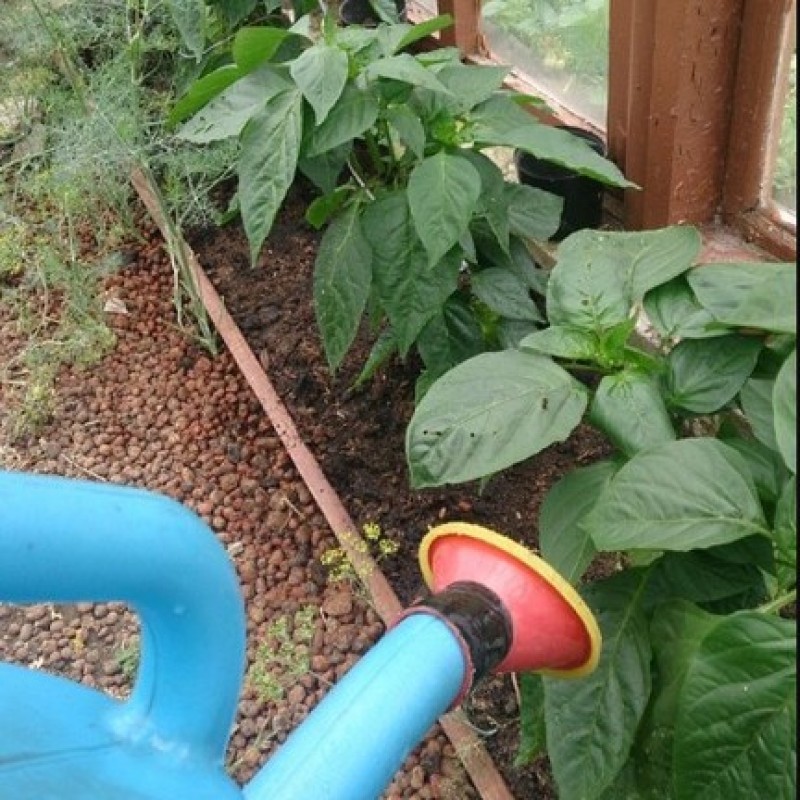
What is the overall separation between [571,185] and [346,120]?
534 millimetres

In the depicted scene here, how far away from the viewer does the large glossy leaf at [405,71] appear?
118cm

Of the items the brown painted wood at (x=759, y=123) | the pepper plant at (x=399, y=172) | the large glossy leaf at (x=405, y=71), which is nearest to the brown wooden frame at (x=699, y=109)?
the brown painted wood at (x=759, y=123)

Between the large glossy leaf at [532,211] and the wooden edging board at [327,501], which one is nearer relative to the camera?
the wooden edging board at [327,501]

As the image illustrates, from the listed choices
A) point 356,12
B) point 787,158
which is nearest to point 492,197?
point 787,158

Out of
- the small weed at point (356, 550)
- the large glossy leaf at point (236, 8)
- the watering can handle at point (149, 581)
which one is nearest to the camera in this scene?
the watering can handle at point (149, 581)

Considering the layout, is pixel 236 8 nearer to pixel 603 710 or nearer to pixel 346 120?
pixel 346 120

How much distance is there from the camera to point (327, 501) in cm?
160

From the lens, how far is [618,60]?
5.20 ft

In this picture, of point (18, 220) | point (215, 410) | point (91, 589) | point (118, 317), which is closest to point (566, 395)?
point (91, 589)

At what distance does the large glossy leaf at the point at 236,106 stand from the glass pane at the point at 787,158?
2.24 ft

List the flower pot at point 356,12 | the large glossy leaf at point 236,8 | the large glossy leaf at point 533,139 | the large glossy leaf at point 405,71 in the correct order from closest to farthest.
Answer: the large glossy leaf at point 405,71, the large glossy leaf at point 533,139, the large glossy leaf at point 236,8, the flower pot at point 356,12

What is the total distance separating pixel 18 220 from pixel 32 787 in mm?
1861

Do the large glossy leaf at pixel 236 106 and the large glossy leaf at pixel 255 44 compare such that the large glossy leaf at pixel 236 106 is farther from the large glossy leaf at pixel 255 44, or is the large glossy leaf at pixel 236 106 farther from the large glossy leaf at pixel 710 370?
the large glossy leaf at pixel 710 370

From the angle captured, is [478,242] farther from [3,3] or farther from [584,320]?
[3,3]
